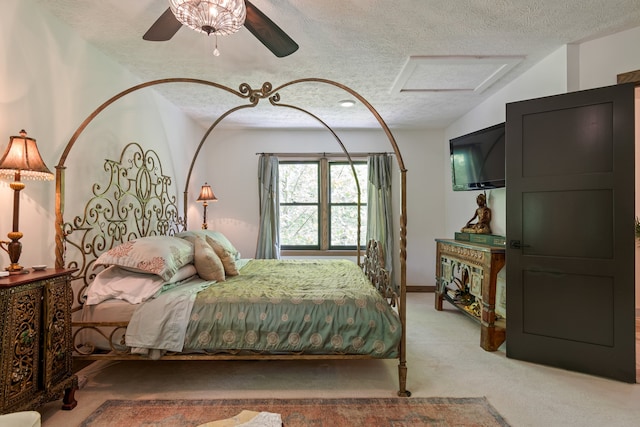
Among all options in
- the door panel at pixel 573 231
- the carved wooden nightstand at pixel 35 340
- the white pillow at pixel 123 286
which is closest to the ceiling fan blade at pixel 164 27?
the carved wooden nightstand at pixel 35 340

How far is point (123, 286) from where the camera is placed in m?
2.36

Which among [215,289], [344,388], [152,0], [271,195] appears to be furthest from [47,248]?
[271,195]

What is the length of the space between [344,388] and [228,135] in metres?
4.20

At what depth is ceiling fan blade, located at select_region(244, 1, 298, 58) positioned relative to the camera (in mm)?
1754

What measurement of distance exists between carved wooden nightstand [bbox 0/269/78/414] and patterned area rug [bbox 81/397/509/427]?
0.33 m

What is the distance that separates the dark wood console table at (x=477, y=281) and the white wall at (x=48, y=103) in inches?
143

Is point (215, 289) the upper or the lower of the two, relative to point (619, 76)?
lower

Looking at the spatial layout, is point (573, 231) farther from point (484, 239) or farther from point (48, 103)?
point (48, 103)

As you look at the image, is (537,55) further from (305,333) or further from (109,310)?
(109,310)

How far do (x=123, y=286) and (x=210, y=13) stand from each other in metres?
1.91

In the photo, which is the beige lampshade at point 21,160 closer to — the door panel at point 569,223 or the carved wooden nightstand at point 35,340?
the carved wooden nightstand at point 35,340

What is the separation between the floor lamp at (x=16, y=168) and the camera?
180cm

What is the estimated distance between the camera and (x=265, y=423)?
127 cm

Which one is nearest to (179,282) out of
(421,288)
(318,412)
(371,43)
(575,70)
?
(318,412)
